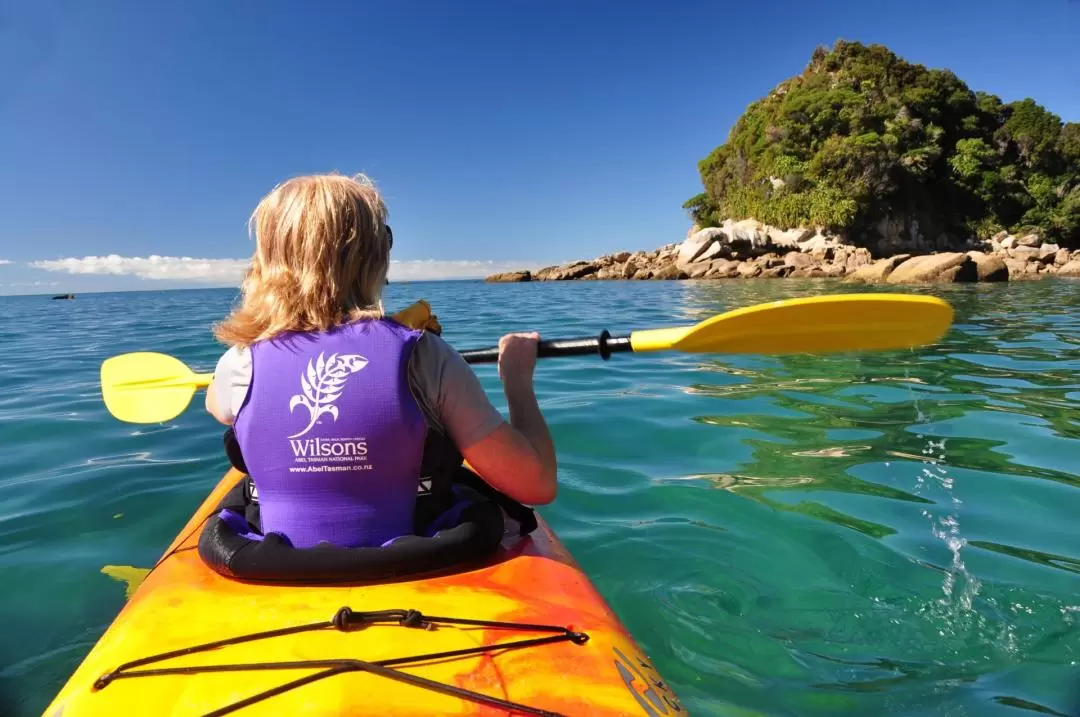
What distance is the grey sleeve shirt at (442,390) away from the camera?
5.17 ft

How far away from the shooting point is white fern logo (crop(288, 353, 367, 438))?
151 cm

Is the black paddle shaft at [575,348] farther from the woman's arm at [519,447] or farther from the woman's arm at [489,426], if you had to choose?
the woman's arm at [489,426]

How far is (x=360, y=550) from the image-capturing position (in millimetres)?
1549

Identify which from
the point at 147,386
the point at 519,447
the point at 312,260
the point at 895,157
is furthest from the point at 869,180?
the point at 312,260

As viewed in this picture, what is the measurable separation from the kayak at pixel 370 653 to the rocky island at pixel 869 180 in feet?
95.7

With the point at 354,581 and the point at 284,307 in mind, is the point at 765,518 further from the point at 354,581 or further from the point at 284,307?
the point at 284,307

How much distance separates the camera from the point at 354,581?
155 centimetres

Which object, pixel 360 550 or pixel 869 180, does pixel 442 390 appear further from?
pixel 869 180

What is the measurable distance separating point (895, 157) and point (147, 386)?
40328 mm

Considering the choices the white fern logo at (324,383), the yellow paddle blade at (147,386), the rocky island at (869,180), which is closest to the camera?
the white fern logo at (324,383)

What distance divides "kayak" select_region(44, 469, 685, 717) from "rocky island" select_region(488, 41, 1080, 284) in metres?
29.2

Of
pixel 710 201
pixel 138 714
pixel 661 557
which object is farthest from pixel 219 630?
pixel 710 201

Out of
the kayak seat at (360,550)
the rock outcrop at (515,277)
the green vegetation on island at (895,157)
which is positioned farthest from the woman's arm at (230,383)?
the rock outcrop at (515,277)

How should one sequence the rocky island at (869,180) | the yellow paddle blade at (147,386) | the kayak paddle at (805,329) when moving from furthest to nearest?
1. the rocky island at (869,180)
2. the yellow paddle blade at (147,386)
3. the kayak paddle at (805,329)
